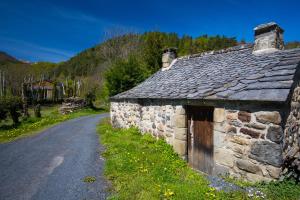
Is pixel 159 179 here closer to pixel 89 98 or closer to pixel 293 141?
pixel 293 141

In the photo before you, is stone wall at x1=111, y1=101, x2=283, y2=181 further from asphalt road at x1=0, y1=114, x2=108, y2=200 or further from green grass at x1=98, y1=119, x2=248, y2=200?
asphalt road at x1=0, y1=114, x2=108, y2=200

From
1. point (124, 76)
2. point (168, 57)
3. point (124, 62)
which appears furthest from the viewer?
point (124, 62)

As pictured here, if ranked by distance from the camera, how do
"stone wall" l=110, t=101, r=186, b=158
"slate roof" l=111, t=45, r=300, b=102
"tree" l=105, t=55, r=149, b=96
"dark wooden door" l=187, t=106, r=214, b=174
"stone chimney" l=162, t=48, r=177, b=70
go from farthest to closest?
"tree" l=105, t=55, r=149, b=96, "stone chimney" l=162, t=48, r=177, b=70, "stone wall" l=110, t=101, r=186, b=158, "dark wooden door" l=187, t=106, r=214, b=174, "slate roof" l=111, t=45, r=300, b=102

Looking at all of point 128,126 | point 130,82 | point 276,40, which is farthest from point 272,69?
point 130,82

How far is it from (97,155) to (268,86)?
5677 millimetres

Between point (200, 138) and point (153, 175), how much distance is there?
6.65 ft

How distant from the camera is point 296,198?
393 centimetres

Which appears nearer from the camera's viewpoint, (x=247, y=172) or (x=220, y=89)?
(x=247, y=172)

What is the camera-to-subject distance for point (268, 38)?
743 centimetres

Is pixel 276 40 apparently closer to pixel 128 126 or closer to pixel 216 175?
pixel 216 175

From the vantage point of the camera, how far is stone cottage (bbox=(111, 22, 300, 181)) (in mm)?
4508

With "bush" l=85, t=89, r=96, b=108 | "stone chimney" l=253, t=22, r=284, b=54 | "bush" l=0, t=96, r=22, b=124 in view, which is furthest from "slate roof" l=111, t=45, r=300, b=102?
"bush" l=85, t=89, r=96, b=108

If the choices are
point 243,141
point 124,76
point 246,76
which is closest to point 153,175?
point 243,141

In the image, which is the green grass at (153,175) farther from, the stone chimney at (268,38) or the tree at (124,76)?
the tree at (124,76)
